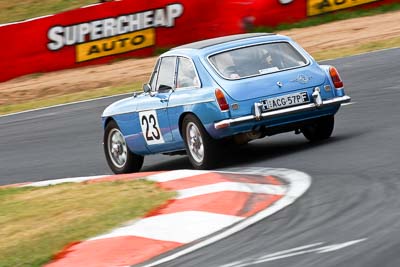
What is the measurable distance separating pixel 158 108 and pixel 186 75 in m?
0.50

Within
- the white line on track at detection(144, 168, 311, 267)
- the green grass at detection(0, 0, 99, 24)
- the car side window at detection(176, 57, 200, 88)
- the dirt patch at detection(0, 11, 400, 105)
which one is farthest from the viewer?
the green grass at detection(0, 0, 99, 24)

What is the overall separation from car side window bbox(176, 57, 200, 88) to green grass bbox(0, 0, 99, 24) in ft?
70.2

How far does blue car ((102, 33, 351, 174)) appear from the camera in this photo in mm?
11750

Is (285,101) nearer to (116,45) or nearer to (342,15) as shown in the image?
(116,45)

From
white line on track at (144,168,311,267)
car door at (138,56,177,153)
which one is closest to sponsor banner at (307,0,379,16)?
car door at (138,56,177,153)

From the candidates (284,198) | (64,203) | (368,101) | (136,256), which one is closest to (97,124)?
(368,101)

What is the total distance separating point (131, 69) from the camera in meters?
25.2

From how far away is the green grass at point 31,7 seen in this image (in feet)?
111

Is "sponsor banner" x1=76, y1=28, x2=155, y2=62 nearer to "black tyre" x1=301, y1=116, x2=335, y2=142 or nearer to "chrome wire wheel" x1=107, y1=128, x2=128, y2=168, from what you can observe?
"chrome wire wheel" x1=107, y1=128, x2=128, y2=168

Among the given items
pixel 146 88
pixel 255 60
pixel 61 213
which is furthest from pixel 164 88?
pixel 61 213

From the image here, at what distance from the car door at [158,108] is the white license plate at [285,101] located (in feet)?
4.19

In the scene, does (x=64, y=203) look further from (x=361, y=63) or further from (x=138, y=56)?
Answer: (x=138, y=56)

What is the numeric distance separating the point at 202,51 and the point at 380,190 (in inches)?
160

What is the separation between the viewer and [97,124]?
59.4 feet
